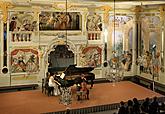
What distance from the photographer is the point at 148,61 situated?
60.4 ft

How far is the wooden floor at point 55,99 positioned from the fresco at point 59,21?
4145mm

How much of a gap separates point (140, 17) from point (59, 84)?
8.23 m

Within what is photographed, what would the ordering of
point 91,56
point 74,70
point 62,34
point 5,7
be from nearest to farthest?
point 74,70, point 5,7, point 62,34, point 91,56

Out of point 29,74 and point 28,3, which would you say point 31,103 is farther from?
point 28,3

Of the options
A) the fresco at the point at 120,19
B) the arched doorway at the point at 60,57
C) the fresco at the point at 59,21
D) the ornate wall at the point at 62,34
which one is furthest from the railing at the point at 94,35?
the arched doorway at the point at 60,57

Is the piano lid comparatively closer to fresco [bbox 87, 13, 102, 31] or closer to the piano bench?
the piano bench

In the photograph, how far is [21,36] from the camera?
1662 cm

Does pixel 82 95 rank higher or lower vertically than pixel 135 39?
lower

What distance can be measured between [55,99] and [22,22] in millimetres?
5329

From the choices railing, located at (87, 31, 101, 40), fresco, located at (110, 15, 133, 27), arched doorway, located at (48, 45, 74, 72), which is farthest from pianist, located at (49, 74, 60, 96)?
fresco, located at (110, 15, 133, 27)

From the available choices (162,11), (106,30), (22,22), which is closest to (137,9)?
(162,11)

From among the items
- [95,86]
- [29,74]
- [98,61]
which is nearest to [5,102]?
[29,74]

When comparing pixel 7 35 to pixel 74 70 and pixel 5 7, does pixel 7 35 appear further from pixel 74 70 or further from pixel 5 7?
pixel 74 70

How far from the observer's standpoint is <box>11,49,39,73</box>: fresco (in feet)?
54.6
